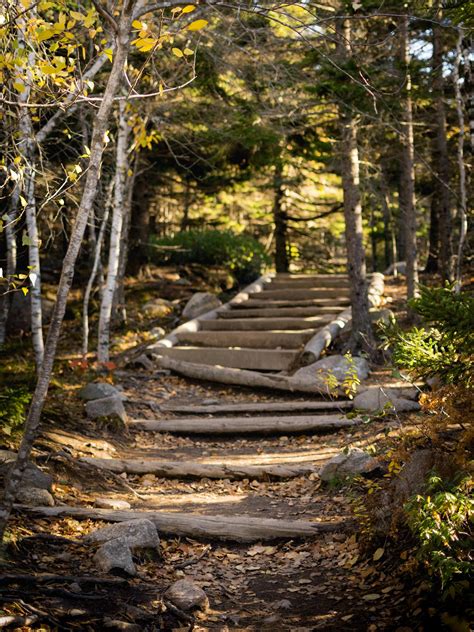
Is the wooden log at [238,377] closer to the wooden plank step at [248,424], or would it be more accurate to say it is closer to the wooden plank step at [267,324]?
the wooden plank step at [248,424]

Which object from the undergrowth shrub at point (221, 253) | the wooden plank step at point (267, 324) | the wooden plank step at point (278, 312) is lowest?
the wooden plank step at point (267, 324)

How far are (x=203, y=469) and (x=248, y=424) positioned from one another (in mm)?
1718

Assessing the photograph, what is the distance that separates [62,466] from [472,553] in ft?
13.7

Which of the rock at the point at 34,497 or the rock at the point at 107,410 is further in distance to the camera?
the rock at the point at 107,410

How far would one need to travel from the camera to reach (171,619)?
3740 mm

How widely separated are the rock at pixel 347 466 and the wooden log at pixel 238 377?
124 inches

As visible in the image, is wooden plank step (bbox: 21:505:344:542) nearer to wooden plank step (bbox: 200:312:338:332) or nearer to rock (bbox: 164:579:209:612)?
rock (bbox: 164:579:209:612)

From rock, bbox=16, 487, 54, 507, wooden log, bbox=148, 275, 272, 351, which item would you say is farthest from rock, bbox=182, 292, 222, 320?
rock, bbox=16, 487, 54, 507

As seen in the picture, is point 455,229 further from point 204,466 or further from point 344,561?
point 344,561

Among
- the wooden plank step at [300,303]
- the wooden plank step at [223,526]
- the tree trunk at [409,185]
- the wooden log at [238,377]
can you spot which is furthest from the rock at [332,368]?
the wooden plank step at [223,526]

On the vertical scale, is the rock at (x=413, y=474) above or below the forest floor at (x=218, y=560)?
above

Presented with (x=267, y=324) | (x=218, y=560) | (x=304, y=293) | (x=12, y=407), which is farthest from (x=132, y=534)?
(x=304, y=293)

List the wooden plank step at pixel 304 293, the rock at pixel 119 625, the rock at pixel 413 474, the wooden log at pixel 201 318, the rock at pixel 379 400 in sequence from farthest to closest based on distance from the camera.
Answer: the wooden plank step at pixel 304 293 < the wooden log at pixel 201 318 < the rock at pixel 379 400 < the rock at pixel 413 474 < the rock at pixel 119 625

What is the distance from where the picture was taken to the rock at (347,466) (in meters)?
5.66
